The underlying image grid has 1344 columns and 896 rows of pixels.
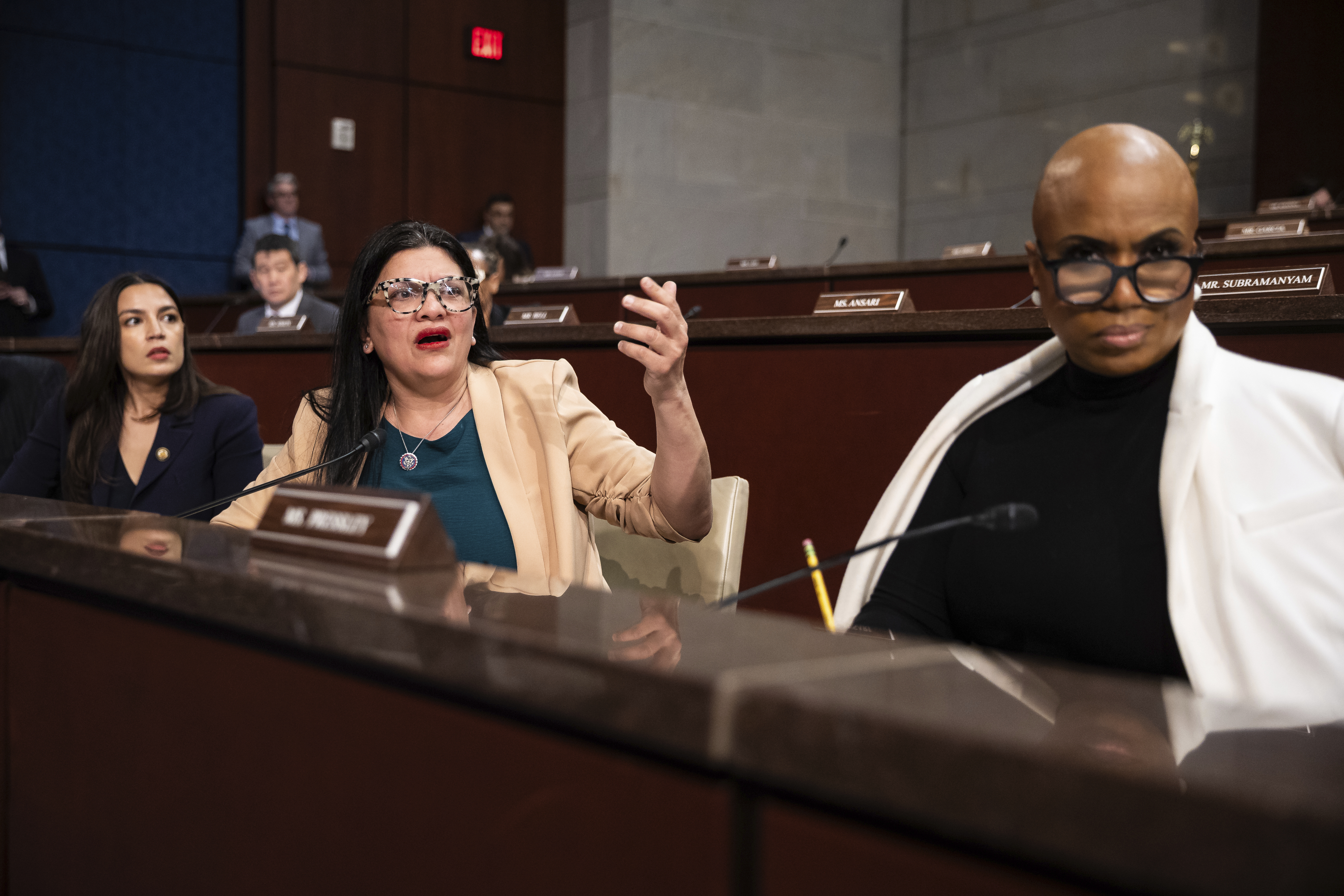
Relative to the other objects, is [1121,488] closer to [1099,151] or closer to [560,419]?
[1099,151]

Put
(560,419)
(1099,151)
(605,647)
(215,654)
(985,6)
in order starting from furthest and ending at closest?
(985,6), (560,419), (1099,151), (215,654), (605,647)

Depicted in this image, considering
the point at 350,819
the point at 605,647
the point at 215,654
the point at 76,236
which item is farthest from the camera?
the point at 76,236

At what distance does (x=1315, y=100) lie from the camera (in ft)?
19.8

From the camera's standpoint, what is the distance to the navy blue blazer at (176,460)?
2.67 metres

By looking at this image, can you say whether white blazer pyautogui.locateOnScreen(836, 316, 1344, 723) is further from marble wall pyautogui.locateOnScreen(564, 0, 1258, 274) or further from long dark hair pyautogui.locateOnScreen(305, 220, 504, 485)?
marble wall pyautogui.locateOnScreen(564, 0, 1258, 274)

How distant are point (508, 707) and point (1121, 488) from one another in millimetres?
659

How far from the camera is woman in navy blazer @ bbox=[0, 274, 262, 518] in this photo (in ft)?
8.79

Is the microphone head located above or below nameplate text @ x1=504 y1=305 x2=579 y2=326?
below

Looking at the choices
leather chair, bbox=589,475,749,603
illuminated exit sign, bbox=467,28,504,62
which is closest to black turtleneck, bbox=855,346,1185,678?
leather chair, bbox=589,475,749,603

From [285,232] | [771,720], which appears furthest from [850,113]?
[771,720]

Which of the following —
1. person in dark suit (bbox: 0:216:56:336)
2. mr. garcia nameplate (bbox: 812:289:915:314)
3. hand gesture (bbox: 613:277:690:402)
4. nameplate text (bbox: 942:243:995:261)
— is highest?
nameplate text (bbox: 942:243:995:261)

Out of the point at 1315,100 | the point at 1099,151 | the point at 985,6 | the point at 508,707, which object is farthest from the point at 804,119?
the point at 508,707

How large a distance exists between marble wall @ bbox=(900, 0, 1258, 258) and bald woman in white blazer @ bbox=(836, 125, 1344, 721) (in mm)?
6241

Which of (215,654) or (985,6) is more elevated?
(985,6)
